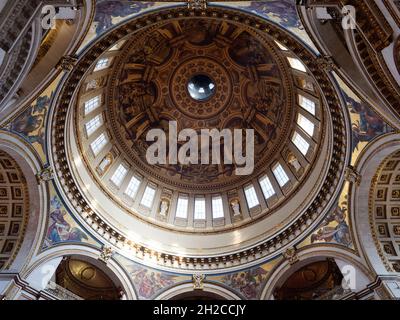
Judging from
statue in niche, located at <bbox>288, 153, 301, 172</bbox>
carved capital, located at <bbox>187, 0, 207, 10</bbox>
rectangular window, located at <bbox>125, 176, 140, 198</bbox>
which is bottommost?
carved capital, located at <bbox>187, 0, 207, 10</bbox>

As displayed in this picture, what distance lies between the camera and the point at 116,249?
2139 centimetres

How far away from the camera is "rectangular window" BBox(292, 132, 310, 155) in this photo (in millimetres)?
24062

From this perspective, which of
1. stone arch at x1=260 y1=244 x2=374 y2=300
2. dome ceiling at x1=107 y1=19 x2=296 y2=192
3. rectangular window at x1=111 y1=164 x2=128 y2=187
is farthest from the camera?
dome ceiling at x1=107 y1=19 x2=296 y2=192

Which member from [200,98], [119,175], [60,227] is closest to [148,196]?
[119,175]

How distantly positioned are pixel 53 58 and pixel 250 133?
1776 cm

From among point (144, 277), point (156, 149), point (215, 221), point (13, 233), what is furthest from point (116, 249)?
point (156, 149)

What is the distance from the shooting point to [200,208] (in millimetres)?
27609

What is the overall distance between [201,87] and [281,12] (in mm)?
17083

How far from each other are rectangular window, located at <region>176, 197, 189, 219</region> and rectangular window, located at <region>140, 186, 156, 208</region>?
199 cm

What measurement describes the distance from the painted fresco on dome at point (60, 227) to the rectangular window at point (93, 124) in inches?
234

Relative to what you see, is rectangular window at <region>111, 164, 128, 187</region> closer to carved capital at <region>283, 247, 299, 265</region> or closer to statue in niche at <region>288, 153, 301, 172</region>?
statue in niche at <region>288, 153, 301, 172</region>

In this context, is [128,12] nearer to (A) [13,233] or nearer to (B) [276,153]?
(A) [13,233]

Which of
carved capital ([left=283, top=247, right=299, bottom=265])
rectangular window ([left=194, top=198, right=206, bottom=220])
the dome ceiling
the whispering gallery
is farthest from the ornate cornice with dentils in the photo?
the dome ceiling

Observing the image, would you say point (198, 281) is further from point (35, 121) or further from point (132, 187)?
point (35, 121)
